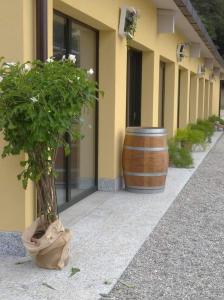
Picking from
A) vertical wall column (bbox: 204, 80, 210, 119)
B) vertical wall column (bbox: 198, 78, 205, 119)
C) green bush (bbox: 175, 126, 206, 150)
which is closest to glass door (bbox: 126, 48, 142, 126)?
green bush (bbox: 175, 126, 206, 150)

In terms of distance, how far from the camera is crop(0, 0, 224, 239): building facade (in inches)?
183

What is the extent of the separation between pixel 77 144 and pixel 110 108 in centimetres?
81

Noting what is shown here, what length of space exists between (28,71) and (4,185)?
3.44 feet

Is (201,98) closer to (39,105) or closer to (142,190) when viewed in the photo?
(142,190)

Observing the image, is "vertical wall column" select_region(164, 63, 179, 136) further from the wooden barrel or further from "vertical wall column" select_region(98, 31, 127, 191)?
the wooden barrel

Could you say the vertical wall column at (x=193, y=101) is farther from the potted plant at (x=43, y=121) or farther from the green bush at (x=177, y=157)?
the potted plant at (x=43, y=121)

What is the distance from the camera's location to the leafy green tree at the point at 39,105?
402 cm

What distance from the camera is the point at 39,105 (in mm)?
4023

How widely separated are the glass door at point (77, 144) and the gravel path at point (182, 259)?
1209 millimetres

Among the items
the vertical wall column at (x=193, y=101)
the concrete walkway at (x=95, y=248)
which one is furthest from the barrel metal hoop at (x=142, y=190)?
the vertical wall column at (x=193, y=101)

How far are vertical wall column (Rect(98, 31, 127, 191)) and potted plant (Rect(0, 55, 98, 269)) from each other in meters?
3.06

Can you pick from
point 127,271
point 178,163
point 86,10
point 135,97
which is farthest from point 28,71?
point 178,163

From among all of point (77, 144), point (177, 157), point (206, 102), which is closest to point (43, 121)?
point (77, 144)

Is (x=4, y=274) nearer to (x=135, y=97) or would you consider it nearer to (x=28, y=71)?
(x=28, y=71)
